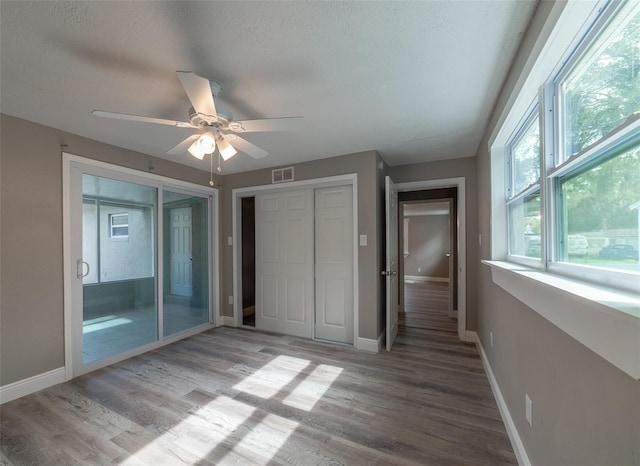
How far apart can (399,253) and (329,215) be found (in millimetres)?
1881

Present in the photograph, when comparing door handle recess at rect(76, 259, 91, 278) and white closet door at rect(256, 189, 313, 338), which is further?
white closet door at rect(256, 189, 313, 338)

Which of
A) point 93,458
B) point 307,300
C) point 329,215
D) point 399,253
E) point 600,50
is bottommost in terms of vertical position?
point 93,458

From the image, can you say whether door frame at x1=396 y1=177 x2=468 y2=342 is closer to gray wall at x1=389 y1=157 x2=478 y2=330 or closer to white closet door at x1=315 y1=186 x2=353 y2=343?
gray wall at x1=389 y1=157 x2=478 y2=330

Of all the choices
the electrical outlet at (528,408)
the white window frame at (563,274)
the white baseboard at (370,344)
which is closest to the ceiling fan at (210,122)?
the white window frame at (563,274)

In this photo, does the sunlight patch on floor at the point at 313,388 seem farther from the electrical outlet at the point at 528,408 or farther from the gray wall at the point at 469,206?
the gray wall at the point at 469,206

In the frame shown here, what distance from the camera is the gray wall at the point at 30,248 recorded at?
2096 millimetres

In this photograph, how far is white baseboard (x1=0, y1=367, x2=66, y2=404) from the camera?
2074mm

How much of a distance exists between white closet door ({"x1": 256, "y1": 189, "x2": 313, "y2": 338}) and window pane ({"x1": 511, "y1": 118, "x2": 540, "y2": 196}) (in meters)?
2.22

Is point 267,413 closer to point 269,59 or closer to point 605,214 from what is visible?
point 605,214

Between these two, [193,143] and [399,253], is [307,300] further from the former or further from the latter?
[193,143]

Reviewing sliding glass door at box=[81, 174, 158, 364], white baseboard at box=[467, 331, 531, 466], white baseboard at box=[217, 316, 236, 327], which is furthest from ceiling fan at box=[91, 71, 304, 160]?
white baseboard at box=[217, 316, 236, 327]

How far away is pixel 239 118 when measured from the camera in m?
2.21

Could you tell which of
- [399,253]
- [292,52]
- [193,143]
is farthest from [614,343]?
[399,253]

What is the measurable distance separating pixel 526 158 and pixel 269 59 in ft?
5.76
